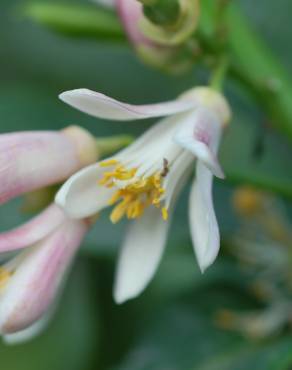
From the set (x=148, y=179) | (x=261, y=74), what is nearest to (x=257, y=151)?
(x=261, y=74)

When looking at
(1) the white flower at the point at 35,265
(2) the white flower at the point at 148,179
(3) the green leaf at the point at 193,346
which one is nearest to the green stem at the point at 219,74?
(2) the white flower at the point at 148,179

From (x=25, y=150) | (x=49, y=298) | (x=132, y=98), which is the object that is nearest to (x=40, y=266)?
(x=49, y=298)

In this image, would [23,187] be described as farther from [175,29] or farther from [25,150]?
[175,29]

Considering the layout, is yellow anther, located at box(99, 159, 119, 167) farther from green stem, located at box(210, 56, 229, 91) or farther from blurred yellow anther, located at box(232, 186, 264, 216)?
blurred yellow anther, located at box(232, 186, 264, 216)

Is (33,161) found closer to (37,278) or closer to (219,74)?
(37,278)

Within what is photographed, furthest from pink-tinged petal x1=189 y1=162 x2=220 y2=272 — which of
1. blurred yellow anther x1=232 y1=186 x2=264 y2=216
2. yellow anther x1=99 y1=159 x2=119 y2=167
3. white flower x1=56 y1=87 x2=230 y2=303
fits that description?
blurred yellow anther x1=232 y1=186 x2=264 y2=216

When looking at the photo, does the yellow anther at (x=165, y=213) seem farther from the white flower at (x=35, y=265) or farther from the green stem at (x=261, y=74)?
the green stem at (x=261, y=74)
